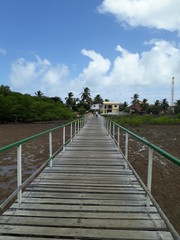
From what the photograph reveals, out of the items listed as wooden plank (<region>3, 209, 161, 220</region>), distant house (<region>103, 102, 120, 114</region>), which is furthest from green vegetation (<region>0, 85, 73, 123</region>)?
distant house (<region>103, 102, 120, 114</region>)

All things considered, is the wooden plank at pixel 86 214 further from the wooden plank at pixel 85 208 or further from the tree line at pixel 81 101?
the tree line at pixel 81 101

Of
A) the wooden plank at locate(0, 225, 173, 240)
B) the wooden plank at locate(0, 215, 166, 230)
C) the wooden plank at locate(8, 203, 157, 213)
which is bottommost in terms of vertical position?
the wooden plank at locate(0, 225, 173, 240)

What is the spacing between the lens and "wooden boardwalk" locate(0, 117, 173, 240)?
2227 millimetres

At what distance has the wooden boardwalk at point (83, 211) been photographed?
223 cm

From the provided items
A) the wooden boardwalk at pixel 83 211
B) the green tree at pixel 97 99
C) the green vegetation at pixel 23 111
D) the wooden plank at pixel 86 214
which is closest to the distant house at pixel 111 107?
the green tree at pixel 97 99

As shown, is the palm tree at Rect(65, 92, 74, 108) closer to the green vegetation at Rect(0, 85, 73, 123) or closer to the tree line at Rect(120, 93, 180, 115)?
the tree line at Rect(120, 93, 180, 115)

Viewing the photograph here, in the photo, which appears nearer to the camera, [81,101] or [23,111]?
[23,111]

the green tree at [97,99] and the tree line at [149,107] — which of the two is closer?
the tree line at [149,107]

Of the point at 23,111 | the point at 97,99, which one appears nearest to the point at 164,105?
the point at 97,99

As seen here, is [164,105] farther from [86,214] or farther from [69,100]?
[86,214]

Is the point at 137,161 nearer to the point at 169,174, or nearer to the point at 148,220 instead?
the point at 169,174

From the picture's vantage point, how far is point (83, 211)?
106 inches

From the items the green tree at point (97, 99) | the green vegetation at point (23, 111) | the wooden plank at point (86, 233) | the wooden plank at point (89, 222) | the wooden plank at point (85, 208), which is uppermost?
the green tree at point (97, 99)

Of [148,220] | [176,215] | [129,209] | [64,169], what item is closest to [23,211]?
[129,209]
